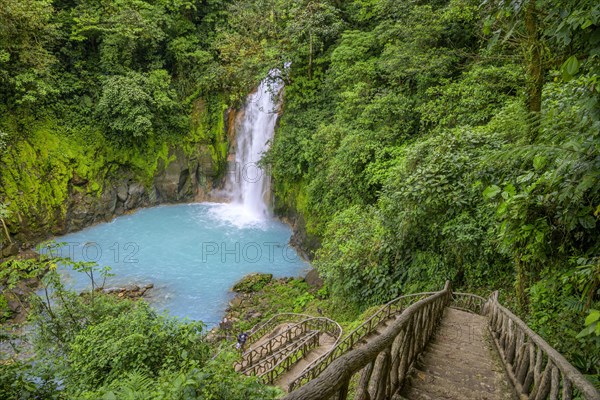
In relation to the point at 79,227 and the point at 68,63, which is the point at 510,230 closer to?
the point at 79,227

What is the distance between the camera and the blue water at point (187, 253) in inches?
524

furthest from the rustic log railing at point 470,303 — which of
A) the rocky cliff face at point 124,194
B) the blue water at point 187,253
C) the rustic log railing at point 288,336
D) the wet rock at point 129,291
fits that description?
the rocky cliff face at point 124,194

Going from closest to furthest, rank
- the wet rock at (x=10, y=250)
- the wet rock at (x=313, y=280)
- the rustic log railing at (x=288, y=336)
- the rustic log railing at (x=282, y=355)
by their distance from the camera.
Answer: the rustic log railing at (x=282, y=355) → the rustic log railing at (x=288, y=336) → the wet rock at (x=313, y=280) → the wet rock at (x=10, y=250)

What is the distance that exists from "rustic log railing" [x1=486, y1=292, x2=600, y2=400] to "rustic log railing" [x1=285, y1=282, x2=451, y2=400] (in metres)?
1.13

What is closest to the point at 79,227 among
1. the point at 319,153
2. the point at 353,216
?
the point at 319,153

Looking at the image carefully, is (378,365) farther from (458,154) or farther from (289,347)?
(289,347)

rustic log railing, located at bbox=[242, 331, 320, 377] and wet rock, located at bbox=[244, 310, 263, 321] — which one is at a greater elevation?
→ rustic log railing, located at bbox=[242, 331, 320, 377]

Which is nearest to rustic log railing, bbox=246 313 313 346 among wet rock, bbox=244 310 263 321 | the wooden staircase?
wet rock, bbox=244 310 263 321

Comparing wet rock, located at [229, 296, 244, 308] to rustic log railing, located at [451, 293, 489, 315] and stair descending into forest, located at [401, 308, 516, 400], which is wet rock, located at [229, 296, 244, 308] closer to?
rustic log railing, located at [451, 293, 489, 315]

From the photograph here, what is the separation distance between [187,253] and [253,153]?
7517 millimetres

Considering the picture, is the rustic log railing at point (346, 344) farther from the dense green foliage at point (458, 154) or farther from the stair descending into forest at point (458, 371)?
the dense green foliage at point (458, 154)

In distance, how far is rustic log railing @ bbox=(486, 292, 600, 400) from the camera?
268 centimetres

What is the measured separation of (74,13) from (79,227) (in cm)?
1130

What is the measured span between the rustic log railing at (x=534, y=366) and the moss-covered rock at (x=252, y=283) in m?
9.56
